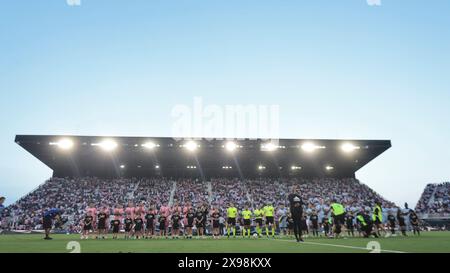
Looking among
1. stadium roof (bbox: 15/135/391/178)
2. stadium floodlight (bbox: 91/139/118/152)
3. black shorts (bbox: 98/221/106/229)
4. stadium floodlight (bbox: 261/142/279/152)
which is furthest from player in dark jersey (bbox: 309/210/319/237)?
stadium floodlight (bbox: 91/139/118/152)

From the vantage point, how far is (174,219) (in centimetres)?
1952

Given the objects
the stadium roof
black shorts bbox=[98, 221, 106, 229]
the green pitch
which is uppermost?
the stadium roof

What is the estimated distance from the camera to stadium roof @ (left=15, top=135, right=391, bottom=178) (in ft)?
127

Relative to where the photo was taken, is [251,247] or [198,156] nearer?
[251,247]

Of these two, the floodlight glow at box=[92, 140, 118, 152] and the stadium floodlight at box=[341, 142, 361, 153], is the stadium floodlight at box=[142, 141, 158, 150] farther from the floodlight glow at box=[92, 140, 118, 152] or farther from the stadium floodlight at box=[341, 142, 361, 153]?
the stadium floodlight at box=[341, 142, 361, 153]

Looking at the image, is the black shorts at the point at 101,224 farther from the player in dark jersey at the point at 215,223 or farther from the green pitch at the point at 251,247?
the player in dark jersey at the point at 215,223

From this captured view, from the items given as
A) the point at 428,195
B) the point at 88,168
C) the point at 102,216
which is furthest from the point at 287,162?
the point at 102,216

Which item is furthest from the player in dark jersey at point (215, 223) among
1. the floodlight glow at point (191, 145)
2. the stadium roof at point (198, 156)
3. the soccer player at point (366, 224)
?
the floodlight glow at point (191, 145)

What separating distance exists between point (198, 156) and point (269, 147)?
376 inches

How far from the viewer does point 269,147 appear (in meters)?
41.0

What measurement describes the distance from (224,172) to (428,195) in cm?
2847

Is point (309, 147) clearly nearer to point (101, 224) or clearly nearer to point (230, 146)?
point (230, 146)

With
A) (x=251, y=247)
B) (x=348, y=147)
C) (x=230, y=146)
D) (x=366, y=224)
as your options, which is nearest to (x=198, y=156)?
(x=230, y=146)
